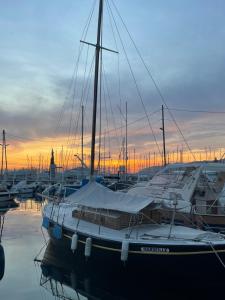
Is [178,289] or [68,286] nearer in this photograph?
[178,289]

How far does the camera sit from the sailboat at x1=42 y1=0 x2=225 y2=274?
1204 centimetres

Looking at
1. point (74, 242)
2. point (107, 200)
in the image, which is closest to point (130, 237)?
point (107, 200)

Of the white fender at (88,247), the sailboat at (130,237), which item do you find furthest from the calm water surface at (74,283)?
the white fender at (88,247)

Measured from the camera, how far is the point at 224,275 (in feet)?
39.5

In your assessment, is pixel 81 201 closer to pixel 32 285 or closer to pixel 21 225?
pixel 32 285

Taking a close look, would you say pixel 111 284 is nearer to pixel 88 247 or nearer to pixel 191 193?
pixel 88 247

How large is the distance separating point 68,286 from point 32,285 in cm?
133

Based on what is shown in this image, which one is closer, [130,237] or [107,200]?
[130,237]

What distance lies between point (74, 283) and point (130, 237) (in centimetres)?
292

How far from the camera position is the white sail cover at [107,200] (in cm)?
1423

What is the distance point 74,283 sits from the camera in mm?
14484

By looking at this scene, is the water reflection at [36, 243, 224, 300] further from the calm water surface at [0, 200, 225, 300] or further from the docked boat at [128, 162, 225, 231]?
the docked boat at [128, 162, 225, 231]

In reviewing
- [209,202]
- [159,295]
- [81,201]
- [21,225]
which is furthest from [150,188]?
[21,225]

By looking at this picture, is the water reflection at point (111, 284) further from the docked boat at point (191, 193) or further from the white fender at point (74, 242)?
the docked boat at point (191, 193)
